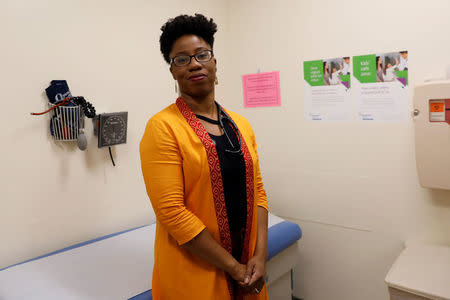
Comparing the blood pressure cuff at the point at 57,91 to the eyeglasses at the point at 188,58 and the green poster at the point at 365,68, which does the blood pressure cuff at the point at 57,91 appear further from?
the green poster at the point at 365,68

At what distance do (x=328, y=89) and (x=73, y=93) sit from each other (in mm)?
1261

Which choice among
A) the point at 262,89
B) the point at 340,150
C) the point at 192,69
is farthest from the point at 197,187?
the point at 262,89

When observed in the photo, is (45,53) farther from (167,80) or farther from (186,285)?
(186,285)

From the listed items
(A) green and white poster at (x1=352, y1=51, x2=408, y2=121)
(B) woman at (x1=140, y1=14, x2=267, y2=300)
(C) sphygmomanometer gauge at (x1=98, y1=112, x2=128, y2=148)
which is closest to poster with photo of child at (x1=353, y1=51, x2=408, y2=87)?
(A) green and white poster at (x1=352, y1=51, x2=408, y2=121)

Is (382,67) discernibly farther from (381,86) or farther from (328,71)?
(328,71)

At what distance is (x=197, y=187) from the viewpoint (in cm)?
101

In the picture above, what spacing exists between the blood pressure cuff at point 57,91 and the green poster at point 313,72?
1.22 m

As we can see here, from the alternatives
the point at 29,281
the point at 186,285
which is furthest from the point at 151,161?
the point at 29,281

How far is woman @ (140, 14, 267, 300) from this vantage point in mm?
978

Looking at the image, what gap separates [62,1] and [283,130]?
1304 mm

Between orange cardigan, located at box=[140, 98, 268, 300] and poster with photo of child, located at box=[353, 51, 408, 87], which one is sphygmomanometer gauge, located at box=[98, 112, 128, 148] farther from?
poster with photo of child, located at box=[353, 51, 408, 87]

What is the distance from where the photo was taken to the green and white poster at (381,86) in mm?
1671

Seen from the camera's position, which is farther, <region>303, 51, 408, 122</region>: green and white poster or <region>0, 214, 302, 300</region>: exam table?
<region>303, 51, 408, 122</region>: green and white poster

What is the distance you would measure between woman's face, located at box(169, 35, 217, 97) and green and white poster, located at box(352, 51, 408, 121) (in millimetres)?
1006
